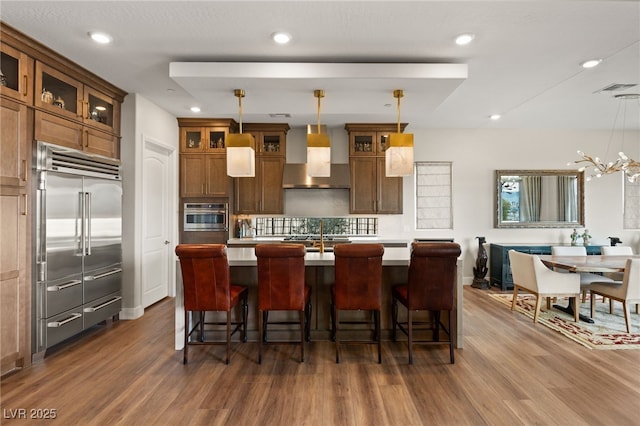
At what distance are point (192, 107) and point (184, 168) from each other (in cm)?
108

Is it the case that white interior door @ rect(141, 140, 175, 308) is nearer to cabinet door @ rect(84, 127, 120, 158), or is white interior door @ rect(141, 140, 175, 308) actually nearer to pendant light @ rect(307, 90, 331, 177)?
cabinet door @ rect(84, 127, 120, 158)

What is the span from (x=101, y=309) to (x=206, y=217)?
7.18 feet

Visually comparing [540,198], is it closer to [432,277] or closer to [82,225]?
[432,277]

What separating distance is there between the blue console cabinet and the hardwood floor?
2439 millimetres

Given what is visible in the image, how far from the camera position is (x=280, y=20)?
8.86 feet

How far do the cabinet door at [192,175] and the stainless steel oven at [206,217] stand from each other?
0.21 m

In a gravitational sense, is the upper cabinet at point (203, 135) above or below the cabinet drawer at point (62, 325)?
above

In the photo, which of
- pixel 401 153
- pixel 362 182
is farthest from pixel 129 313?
pixel 362 182

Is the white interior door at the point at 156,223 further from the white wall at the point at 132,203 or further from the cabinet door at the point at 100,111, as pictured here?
the cabinet door at the point at 100,111

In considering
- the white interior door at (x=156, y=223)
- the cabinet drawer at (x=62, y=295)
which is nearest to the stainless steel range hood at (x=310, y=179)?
the white interior door at (x=156, y=223)

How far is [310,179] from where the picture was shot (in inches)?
231

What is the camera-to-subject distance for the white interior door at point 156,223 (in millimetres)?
4762

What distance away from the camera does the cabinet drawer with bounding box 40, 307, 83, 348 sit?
3.19 meters

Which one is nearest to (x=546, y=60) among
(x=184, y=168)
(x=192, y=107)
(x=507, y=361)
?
(x=507, y=361)
